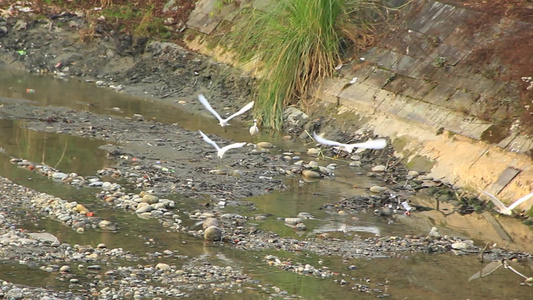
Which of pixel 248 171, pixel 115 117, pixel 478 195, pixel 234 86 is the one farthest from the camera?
pixel 234 86

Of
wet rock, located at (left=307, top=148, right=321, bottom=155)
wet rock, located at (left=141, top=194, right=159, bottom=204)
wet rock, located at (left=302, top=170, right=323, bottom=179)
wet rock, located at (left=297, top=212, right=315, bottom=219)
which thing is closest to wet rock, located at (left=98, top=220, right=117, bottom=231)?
wet rock, located at (left=141, top=194, right=159, bottom=204)

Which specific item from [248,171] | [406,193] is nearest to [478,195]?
[406,193]

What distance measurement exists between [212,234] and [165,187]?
146cm

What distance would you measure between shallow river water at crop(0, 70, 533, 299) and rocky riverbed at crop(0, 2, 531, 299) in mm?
108

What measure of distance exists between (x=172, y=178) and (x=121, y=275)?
257 centimetres

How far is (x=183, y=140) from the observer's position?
9.75 meters

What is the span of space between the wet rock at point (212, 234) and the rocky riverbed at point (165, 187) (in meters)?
0.01

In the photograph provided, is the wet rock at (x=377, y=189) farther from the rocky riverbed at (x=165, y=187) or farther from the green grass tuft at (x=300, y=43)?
the green grass tuft at (x=300, y=43)

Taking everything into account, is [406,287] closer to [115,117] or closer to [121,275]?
[121,275]

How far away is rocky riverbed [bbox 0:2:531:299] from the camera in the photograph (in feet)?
18.9

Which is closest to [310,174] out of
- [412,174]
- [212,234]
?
[412,174]

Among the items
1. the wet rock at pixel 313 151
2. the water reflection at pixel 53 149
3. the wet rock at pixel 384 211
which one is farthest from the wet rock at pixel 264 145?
the wet rock at pixel 384 211

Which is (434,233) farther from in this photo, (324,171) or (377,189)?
(324,171)

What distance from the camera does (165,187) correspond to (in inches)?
311
